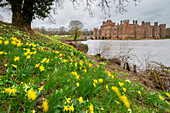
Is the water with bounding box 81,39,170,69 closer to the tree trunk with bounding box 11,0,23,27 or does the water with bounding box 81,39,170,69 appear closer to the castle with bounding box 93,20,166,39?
the tree trunk with bounding box 11,0,23,27

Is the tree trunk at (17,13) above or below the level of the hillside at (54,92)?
above

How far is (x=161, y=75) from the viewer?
172 inches

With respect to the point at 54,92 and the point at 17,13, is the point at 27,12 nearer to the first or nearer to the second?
the point at 17,13

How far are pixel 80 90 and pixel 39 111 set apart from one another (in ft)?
1.95

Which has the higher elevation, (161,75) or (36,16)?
(36,16)

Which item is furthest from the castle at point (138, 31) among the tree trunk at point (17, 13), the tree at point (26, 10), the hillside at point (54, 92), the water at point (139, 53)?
the hillside at point (54, 92)

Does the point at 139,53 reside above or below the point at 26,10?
below

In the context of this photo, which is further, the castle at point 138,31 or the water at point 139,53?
the castle at point 138,31

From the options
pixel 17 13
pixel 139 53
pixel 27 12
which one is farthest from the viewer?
pixel 139 53

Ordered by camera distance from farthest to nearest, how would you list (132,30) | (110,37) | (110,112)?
1. (110,37)
2. (132,30)
3. (110,112)

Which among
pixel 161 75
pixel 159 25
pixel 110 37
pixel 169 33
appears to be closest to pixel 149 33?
pixel 159 25

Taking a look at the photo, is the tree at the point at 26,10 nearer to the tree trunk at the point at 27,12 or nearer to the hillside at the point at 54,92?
the tree trunk at the point at 27,12

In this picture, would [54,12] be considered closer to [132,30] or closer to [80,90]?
[80,90]

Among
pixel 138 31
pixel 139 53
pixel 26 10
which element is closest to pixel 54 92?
pixel 26 10
